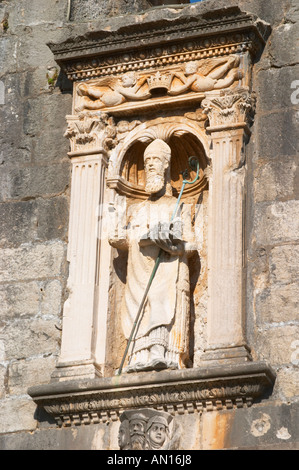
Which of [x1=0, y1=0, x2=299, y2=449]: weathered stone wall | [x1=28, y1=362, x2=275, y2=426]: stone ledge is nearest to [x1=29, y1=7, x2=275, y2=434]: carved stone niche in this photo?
[x1=28, y1=362, x2=275, y2=426]: stone ledge

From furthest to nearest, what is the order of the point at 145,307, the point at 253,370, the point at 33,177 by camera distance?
the point at 33,177, the point at 145,307, the point at 253,370

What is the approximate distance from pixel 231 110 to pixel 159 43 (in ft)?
2.69

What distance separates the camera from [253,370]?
948 centimetres

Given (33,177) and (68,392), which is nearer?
(68,392)

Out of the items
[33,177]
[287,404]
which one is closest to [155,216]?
[33,177]

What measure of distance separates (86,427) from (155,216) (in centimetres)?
164

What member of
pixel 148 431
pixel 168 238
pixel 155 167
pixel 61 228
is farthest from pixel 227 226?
pixel 148 431

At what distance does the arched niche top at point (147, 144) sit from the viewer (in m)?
10.7

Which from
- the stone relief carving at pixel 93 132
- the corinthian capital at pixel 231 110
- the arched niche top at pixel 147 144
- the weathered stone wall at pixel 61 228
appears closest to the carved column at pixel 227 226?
the corinthian capital at pixel 231 110

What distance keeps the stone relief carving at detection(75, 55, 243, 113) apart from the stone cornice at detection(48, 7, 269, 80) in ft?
0.24

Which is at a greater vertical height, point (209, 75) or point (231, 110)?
point (209, 75)

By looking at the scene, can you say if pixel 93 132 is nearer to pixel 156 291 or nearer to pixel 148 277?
pixel 148 277

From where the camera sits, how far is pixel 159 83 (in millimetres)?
10797
